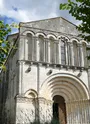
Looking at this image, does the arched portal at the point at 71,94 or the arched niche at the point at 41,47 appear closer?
the arched portal at the point at 71,94

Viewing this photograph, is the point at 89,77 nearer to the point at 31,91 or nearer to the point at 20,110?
the point at 31,91

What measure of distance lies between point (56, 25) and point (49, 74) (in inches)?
193

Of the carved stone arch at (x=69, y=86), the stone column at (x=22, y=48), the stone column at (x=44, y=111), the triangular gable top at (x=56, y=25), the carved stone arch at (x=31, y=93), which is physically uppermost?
the triangular gable top at (x=56, y=25)

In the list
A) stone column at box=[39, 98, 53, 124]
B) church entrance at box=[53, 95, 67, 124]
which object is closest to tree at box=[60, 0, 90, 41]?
stone column at box=[39, 98, 53, 124]

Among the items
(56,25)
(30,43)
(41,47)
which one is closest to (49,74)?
(41,47)

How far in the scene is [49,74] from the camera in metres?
18.9

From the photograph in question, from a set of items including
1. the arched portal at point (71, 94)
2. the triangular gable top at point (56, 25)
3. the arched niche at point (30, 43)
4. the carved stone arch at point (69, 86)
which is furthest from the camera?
the triangular gable top at point (56, 25)

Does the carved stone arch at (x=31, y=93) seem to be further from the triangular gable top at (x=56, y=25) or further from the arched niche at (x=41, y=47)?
the triangular gable top at (x=56, y=25)

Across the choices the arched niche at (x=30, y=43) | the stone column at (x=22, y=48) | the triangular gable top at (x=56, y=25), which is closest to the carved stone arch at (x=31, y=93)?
the stone column at (x=22, y=48)

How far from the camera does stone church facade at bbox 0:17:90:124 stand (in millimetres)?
17672

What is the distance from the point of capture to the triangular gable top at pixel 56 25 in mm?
20087

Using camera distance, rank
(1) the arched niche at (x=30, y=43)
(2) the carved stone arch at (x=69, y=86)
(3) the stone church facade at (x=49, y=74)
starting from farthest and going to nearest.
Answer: (1) the arched niche at (x=30, y=43) < (2) the carved stone arch at (x=69, y=86) < (3) the stone church facade at (x=49, y=74)

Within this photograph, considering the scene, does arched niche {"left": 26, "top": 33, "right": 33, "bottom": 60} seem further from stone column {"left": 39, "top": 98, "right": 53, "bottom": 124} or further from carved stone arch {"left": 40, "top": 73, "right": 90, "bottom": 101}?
stone column {"left": 39, "top": 98, "right": 53, "bottom": 124}

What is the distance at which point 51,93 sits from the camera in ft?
63.0
